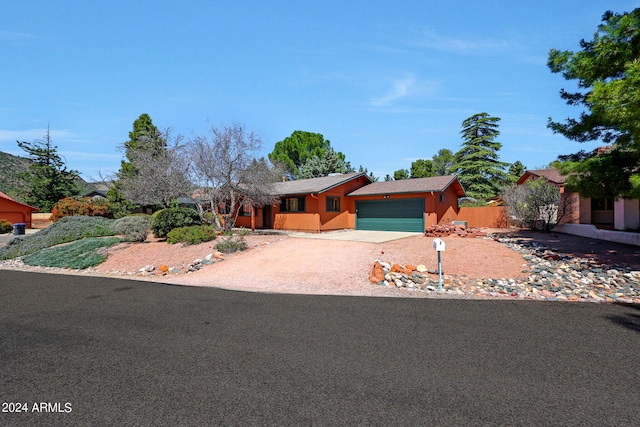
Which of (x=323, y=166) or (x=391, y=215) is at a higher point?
(x=323, y=166)

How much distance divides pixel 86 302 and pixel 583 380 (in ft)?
28.0

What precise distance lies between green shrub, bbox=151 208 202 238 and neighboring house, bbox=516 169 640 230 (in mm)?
19165

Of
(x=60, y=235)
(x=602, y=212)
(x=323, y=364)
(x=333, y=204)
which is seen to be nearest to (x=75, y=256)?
(x=60, y=235)

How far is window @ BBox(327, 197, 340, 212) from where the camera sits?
22.1 m

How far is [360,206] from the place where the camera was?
23531mm

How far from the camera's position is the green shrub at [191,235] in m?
15.5

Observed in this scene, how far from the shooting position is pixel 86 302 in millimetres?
7137

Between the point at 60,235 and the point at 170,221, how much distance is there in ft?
21.8

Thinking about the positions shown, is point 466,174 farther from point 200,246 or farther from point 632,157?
point 200,246

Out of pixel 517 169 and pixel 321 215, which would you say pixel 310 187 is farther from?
pixel 517 169

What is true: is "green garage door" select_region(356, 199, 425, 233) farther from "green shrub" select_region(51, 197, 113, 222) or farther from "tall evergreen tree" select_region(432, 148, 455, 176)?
"tall evergreen tree" select_region(432, 148, 455, 176)

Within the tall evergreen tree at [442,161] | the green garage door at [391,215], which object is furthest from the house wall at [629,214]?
the tall evergreen tree at [442,161]

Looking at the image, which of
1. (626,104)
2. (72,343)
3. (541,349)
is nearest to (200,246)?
(72,343)

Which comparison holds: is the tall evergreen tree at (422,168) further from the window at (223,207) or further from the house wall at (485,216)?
the window at (223,207)
